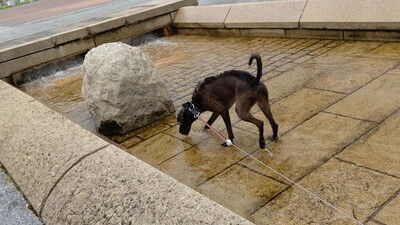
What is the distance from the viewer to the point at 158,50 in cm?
917

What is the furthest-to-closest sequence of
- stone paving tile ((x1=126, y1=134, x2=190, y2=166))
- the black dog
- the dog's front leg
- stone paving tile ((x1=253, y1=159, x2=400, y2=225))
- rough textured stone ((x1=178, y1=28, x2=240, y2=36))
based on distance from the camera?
rough textured stone ((x1=178, y1=28, x2=240, y2=36)), stone paving tile ((x1=126, y1=134, x2=190, y2=166)), the dog's front leg, the black dog, stone paving tile ((x1=253, y1=159, x2=400, y2=225))

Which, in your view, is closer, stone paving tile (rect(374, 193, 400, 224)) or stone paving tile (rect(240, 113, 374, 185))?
stone paving tile (rect(374, 193, 400, 224))

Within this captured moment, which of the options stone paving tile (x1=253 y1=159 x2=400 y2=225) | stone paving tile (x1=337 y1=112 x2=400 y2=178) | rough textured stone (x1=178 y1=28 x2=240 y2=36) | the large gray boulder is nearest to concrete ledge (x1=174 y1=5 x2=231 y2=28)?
rough textured stone (x1=178 y1=28 x2=240 y2=36)

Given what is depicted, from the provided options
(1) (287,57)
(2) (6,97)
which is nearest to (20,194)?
(2) (6,97)

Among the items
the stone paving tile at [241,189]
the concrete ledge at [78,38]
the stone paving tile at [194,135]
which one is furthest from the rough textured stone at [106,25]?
the stone paving tile at [241,189]

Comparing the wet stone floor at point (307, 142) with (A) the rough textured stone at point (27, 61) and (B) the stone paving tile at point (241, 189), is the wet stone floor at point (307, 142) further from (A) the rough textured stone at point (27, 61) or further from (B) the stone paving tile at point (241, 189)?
(A) the rough textured stone at point (27, 61)

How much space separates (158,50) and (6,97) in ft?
15.3

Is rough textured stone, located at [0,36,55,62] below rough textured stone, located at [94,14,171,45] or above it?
above

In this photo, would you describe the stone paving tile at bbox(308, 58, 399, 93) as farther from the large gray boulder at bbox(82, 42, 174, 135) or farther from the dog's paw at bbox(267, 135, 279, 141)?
the large gray boulder at bbox(82, 42, 174, 135)

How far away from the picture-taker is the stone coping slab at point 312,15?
597 centimetres

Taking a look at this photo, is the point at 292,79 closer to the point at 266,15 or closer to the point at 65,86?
the point at 266,15

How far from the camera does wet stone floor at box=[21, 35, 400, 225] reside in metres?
2.95

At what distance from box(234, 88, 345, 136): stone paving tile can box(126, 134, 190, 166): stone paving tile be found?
27.3 inches

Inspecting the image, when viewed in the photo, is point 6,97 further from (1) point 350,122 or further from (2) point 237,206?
(1) point 350,122
